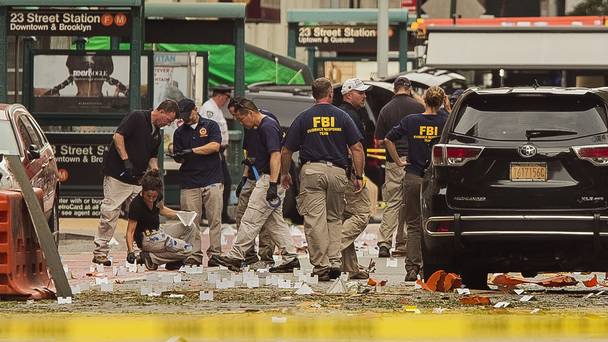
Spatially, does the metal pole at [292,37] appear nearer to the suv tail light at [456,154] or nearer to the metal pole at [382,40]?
the metal pole at [382,40]

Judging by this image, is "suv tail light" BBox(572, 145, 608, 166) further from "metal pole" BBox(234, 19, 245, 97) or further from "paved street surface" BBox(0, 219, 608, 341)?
"metal pole" BBox(234, 19, 245, 97)

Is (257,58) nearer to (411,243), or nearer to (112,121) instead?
(112,121)

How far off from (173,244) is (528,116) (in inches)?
185

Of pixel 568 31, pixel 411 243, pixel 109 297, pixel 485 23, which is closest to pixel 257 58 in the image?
pixel 485 23

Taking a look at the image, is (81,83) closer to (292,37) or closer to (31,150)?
(31,150)

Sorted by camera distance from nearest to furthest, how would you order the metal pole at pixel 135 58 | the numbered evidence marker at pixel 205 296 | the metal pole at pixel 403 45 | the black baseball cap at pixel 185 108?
the numbered evidence marker at pixel 205 296 < the black baseball cap at pixel 185 108 < the metal pole at pixel 135 58 < the metal pole at pixel 403 45

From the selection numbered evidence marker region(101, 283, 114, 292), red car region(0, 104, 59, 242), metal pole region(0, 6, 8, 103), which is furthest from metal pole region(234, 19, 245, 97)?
numbered evidence marker region(101, 283, 114, 292)

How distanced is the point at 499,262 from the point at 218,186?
184 inches

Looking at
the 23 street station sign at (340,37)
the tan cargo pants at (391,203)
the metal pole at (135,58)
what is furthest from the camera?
the 23 street station sign at (340,37)

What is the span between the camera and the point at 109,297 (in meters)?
14.4

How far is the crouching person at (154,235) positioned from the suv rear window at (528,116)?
4.30 m

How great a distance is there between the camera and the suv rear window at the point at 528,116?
14672 mm

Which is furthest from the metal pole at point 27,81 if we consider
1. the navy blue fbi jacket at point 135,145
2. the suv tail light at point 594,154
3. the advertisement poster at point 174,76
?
the suv tail light at point 594,154

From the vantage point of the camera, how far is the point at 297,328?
11750 mm
